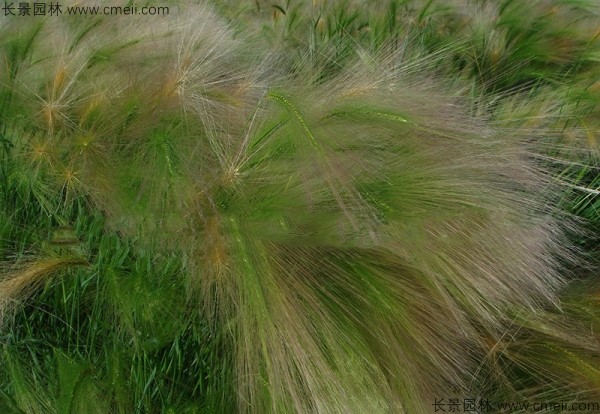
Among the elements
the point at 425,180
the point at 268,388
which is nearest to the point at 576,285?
the point at 425,180

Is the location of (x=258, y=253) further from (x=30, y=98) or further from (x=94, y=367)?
(x=30, y=98)

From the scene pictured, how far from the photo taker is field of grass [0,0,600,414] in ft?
3.28

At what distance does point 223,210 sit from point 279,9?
4.36 ft

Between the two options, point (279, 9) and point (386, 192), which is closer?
point (386, 192)

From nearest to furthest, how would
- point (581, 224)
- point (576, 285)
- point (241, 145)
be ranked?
point (241, 145) < point (576, 285) < point (581, 224)

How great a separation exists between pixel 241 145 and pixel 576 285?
698 mm

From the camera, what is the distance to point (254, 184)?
1.06 m

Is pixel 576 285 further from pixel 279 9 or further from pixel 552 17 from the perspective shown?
pixel 279 9

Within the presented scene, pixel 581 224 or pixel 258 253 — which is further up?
pixel 258 253

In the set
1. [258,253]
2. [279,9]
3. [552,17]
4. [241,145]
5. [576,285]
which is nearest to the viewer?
[258,253]

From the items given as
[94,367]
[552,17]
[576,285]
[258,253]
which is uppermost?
[552,17]

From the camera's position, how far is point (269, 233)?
1.02m

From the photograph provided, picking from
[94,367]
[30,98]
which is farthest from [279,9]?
[94,367]

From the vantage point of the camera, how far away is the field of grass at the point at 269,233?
3.28 feet
